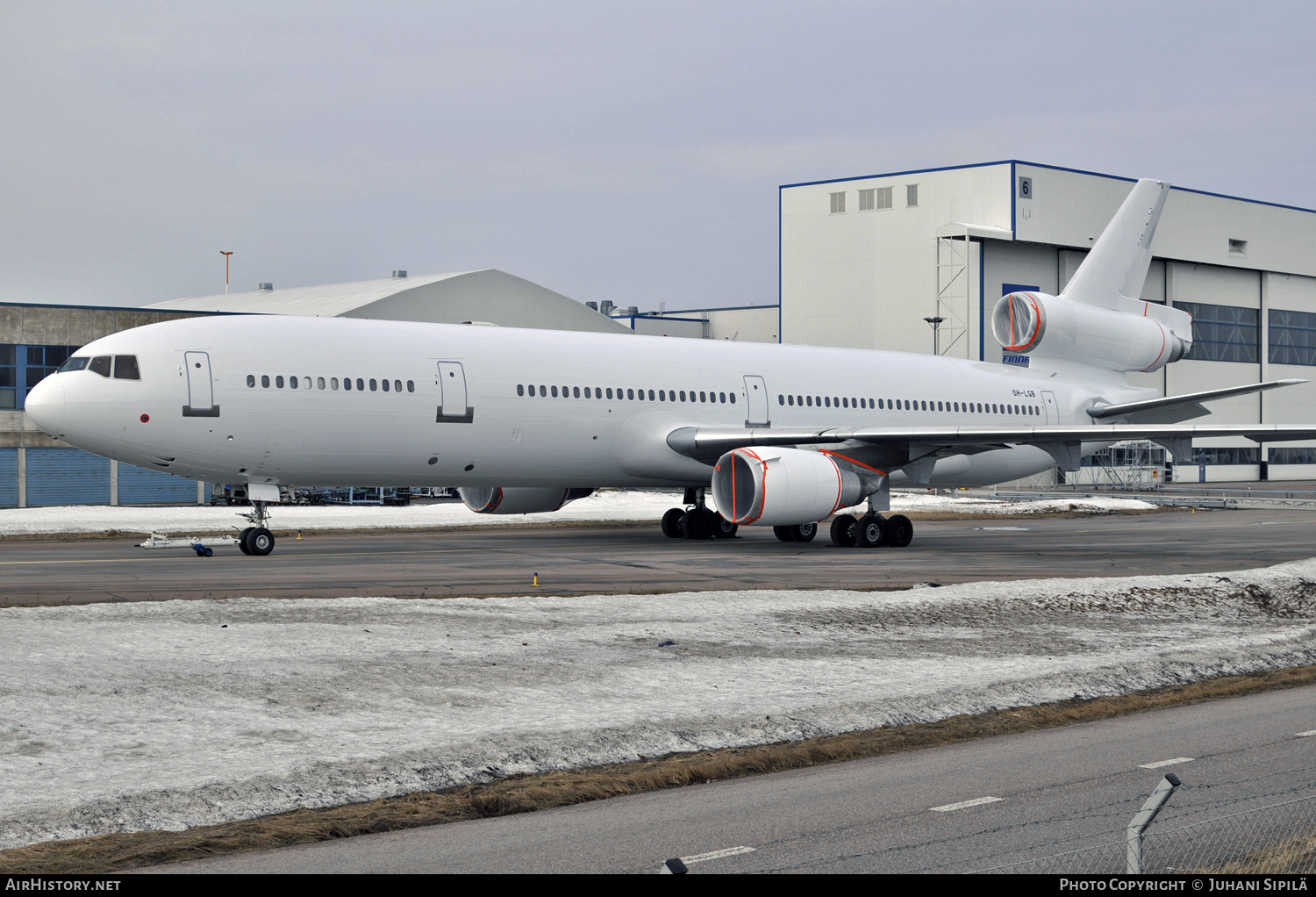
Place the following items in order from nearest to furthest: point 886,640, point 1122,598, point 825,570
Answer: point 886,640 → point 1122,598 → point 825,570

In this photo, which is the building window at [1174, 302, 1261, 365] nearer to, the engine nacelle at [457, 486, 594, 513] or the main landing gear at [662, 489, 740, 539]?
the main landing gear at [662, 489, 740, 539]

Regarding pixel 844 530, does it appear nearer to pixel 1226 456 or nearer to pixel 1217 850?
pixel 1217 850

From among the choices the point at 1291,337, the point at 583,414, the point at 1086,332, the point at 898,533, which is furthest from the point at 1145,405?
the point at 1291,337

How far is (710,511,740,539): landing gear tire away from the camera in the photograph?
31.9m

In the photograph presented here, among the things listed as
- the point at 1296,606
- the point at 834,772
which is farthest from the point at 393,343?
the point at 834,772

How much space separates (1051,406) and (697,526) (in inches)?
462

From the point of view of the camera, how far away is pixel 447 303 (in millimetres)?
63438

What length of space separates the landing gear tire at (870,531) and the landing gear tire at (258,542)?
40.9 ft

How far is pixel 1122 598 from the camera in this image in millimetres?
17859

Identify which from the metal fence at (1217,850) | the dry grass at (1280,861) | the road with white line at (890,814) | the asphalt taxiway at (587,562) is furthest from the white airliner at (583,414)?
the dry grass at (1280,861)

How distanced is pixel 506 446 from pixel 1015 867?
21.0 meters

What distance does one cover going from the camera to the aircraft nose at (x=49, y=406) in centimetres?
2298

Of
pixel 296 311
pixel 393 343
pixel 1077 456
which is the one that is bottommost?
pixel 1077 456
